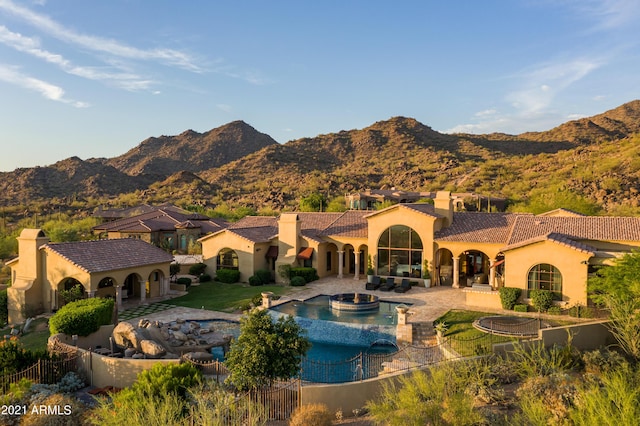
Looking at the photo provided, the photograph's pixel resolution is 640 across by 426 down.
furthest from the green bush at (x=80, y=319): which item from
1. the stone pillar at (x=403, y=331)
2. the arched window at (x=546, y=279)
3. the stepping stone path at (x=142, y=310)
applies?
the arched window at (x=546, y=279)

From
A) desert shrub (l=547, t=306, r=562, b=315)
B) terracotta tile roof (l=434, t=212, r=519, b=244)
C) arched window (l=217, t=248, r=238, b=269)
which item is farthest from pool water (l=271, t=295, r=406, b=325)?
arched window (l=217, t=248, r=238, b=269)

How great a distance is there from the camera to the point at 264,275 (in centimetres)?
3844

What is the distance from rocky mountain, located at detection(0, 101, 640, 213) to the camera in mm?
73000

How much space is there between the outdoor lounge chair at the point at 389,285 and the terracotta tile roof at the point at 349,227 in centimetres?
524

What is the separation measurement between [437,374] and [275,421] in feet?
18.4

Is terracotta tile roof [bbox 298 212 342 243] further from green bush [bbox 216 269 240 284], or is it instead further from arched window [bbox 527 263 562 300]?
arched window [bbox 527 263 562 300]

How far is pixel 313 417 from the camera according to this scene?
45.5ft

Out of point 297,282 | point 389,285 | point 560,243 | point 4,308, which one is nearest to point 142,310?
point 4,308

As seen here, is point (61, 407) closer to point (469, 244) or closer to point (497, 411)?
point (497, 411)

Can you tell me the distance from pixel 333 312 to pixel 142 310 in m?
12.9

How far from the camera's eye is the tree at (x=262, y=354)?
51.1ft

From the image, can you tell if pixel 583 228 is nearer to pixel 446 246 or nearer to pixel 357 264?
pixel 446 246

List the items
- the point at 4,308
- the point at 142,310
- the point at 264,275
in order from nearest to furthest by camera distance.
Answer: the point at 4,308 < the point at 142,310 < the point at 264,275

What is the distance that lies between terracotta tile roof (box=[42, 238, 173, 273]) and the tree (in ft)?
55.9
